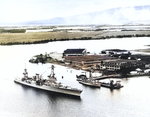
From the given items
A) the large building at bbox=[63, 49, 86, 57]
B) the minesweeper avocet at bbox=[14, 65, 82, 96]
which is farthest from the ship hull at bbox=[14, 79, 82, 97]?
the large building at bbox=[63, 49, 86, 57]

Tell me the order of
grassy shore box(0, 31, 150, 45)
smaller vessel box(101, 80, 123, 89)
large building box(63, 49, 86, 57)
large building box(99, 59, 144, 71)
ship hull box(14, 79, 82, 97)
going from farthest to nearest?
grassy shore box(0, 31, 150, 45) < large building box(63, 49, 86, 57) < large building box(99, 59, 144, 71) < smaller vessel box(101, 80, 123, 89) < ship hull box(14, 79, 82, 97)

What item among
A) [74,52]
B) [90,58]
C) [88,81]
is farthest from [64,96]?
[74,52]

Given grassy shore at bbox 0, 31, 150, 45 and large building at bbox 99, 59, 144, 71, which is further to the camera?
grassy shore at bbox 0, 31, 150, 45

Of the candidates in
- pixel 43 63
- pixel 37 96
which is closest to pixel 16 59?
pixel 43 63

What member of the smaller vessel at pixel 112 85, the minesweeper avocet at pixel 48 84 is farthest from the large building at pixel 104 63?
the minesweeper avocet at pixel 48 84

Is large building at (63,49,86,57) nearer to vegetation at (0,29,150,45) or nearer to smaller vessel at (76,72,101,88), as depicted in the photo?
vegetation at (0,29,150,45)

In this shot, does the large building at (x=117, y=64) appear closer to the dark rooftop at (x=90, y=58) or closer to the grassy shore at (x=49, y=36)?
the dark rooftop at (x=90, y=58)
